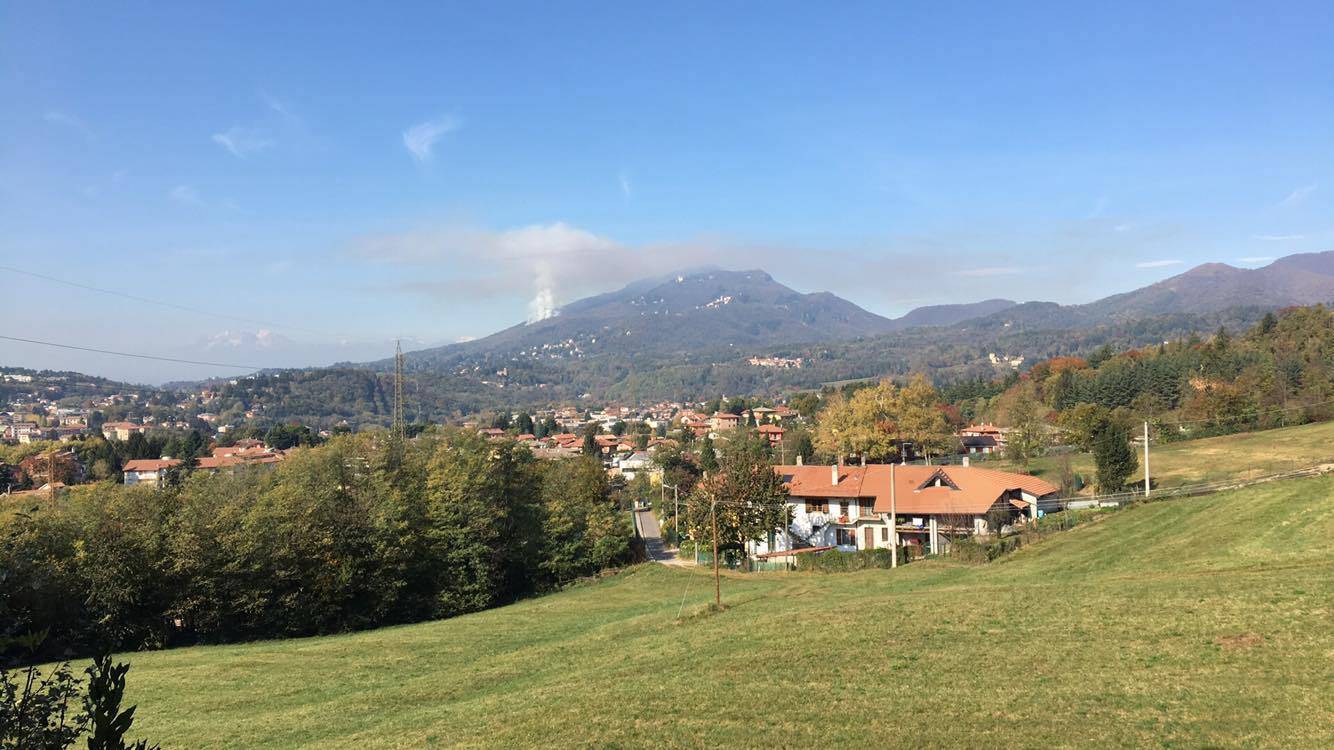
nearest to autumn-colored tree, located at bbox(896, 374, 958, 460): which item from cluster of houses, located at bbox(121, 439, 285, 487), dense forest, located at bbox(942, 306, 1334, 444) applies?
dense forest, located at bbox(942, 306, 1334, 444)

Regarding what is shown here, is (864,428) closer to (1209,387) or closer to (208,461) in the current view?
(1209,387)

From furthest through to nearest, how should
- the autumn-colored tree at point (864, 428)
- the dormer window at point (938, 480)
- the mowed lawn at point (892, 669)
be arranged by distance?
the autumn-colored tree at point (864, 428), the dormer window at point (938, 480), the mowed lawn at point (892, 669)

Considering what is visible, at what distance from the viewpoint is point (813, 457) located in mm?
90375

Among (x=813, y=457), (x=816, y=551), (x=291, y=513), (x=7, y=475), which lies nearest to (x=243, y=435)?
(x=7, y=475)

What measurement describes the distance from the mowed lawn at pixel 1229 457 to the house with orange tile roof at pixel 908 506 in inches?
429

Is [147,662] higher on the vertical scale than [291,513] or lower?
lower

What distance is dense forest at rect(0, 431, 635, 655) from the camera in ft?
104

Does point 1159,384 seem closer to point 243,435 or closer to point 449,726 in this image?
point 449,726

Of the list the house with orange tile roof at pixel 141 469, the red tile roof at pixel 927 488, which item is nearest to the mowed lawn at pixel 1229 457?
the red tile roof at pixel 927 488

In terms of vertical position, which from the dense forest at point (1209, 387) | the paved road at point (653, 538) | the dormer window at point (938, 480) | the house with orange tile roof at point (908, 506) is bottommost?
the paved road at point (653, 538)

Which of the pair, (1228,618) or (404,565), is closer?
(1228,618)

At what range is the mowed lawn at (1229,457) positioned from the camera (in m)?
49.3

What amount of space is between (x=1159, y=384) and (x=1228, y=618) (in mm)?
97286

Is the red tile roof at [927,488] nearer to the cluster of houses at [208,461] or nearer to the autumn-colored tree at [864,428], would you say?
the autumn-colored tree at [864,428]
